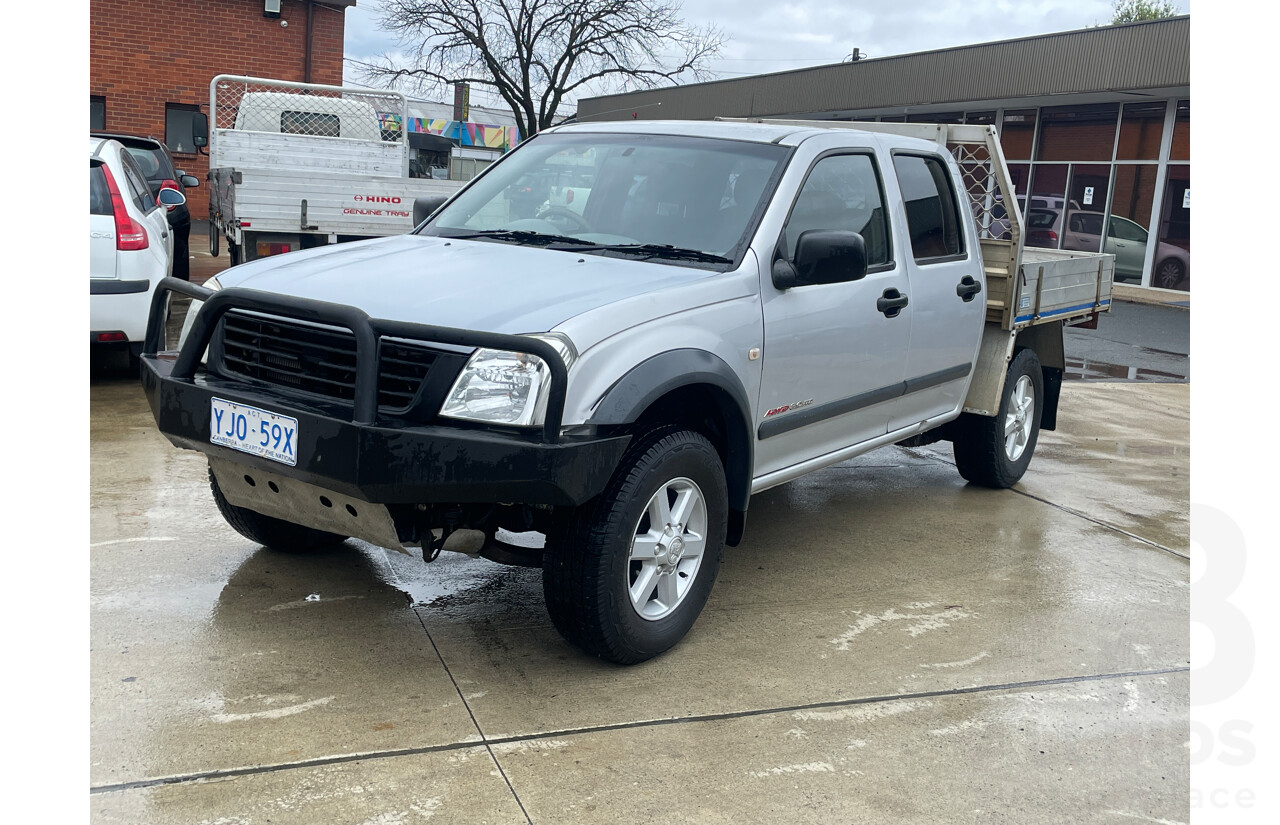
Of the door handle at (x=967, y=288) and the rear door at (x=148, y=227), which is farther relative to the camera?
the rear door at (x=148, y=227)

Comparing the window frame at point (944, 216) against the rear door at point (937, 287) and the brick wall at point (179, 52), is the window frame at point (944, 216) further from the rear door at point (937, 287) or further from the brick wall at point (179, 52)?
the brick wall at point (179, 52)

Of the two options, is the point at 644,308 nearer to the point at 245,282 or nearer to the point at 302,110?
the point at 245,282

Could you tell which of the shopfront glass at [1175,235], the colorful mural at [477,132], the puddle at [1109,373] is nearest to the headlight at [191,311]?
the puddle at [1109,373]

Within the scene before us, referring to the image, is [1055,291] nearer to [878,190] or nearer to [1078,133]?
[878,190]

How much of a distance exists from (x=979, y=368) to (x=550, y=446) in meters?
3.40

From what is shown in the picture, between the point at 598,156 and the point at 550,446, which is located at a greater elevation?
the point at 598,156

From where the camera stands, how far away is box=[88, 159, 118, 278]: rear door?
7059mm

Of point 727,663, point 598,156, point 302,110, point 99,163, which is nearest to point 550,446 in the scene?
point 727,663

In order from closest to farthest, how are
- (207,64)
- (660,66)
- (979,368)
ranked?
(979,368)
(207,64)
(660,66)

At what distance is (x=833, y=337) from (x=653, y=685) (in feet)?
5.09

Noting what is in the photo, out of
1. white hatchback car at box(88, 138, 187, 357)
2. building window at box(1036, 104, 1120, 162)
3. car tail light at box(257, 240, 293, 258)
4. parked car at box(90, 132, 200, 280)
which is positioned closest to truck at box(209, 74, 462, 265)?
car tail light at box(257, 240, 293, 258)

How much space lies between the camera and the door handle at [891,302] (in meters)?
4.59

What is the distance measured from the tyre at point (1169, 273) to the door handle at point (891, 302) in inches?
741

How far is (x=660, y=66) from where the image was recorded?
1260 inches
